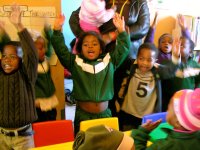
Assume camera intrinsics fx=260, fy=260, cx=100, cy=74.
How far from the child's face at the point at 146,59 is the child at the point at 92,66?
6.4 inches

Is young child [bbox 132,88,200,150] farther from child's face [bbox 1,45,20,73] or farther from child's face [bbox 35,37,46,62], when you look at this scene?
child's face [bbox 35,37,46,62]

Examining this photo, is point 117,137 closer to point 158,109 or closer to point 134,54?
point 158,109

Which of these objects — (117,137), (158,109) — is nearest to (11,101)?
(117,137)

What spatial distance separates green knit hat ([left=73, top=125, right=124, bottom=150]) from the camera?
0.97 meters

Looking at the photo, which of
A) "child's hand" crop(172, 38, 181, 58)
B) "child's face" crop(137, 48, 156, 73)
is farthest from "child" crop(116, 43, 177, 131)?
"child's hand" crop(172, 38, 181, 58)

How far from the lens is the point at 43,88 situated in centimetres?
221

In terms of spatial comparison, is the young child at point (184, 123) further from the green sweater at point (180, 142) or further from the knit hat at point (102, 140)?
the knit hat at point (102, 140)

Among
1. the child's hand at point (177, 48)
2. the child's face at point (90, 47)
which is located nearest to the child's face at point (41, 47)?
the child's face at point (90, 47)

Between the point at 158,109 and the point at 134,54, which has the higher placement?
the point at 134,54

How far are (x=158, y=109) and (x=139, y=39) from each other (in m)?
0.70

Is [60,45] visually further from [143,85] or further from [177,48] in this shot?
[177,48]

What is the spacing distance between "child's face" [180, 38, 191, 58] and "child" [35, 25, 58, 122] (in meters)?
1.23

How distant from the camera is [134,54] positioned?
2531 millimetres

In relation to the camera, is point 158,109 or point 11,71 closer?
point 11,71
